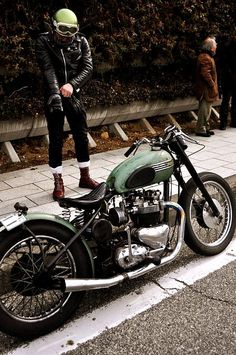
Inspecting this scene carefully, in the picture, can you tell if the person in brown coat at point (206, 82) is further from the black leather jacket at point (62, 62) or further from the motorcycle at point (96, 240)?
the motorcycle at point (96, 240)

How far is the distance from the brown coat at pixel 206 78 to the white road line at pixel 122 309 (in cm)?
464

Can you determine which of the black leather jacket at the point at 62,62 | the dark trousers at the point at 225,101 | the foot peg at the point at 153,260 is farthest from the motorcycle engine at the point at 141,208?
the dark trousers at the point at 225,101

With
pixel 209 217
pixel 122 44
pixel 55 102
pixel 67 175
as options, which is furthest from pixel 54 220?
pixel 122 44

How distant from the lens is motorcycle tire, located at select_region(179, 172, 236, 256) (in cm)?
336

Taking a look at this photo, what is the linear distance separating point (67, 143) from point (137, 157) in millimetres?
4060

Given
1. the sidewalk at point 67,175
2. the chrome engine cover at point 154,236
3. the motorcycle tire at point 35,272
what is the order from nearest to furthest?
the motorcycle tire at point 35,272 < the chrome engine cover at point 154,236 < the sidewalk at point 67,175

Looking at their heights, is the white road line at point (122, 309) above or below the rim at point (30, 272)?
below

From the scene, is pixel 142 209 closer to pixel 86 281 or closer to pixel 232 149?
pixel 86 281

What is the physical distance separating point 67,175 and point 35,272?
296cm

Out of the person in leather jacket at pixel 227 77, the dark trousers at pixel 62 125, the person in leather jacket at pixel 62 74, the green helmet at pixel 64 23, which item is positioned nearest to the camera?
the green helmet at pixel 64 23

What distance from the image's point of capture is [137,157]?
2957mm

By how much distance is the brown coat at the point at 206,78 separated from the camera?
24.6 ft

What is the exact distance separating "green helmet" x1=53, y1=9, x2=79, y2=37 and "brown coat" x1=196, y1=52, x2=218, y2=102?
4.11 metres

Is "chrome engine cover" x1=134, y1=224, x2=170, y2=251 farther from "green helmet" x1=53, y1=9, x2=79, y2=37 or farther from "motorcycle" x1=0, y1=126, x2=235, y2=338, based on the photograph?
"green helmet" x1=53, y1=9, x2=79, y2=37
